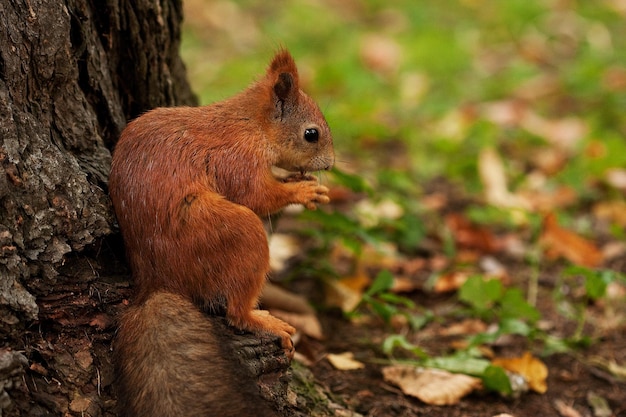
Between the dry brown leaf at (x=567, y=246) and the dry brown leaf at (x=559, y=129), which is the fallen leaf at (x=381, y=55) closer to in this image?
the dry brown leaf at (x=559, y=129)

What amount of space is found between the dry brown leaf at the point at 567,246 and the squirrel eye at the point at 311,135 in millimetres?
1645

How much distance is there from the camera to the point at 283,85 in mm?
2498

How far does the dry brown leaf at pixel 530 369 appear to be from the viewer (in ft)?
9.00

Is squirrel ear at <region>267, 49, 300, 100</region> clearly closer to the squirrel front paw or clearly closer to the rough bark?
the squirrel front paw

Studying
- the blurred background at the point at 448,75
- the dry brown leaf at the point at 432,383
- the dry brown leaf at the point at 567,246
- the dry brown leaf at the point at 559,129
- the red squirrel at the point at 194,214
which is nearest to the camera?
the red squirrel at the point at 194,214

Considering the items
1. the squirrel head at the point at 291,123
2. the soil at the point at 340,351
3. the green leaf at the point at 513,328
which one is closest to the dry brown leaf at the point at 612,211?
the soil at the point at 340,351

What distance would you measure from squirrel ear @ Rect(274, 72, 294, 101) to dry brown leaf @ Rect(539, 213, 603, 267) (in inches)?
70.9

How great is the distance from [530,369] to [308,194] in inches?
43.4

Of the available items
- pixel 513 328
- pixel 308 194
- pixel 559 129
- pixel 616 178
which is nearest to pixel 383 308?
pixel 513 328

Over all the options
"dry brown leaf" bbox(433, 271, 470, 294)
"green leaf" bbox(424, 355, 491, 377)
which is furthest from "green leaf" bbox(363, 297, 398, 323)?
"dry brown leaf" bbox(433, 271, 470, 294)

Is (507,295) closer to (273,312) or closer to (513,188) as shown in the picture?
(273,312)

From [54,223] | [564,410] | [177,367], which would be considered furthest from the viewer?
[564,410]

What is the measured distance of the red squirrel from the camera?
210 cm

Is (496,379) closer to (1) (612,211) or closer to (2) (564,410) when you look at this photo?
(2) (564,410)
